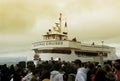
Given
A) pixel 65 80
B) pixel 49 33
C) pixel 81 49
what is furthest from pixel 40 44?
pixel 65 80

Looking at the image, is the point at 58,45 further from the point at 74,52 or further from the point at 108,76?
the point at 108,76

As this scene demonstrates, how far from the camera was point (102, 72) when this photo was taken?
9.09 metres

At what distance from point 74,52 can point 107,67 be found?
36178 millimetres

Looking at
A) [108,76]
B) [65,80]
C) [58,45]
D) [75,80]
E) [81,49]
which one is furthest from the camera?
[81,49]

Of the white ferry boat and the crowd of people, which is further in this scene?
the white ferry boat

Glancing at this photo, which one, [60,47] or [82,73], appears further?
[60,47]

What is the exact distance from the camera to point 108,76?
895cm

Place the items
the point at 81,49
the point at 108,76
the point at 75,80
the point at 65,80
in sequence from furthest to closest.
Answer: the point at 81,49, the point at 65,80, the point at 75,80, the point at 108,76

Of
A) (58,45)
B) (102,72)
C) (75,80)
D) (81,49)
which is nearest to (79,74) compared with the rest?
(75,80)

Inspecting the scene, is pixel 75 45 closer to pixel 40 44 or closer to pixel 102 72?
pixel 40 44

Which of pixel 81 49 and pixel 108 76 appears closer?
pixel 108 76

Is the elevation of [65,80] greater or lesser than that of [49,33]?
lesser

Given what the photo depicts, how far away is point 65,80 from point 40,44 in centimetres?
3233

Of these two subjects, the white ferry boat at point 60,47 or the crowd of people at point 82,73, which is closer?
the crowd of people at point 82,73
